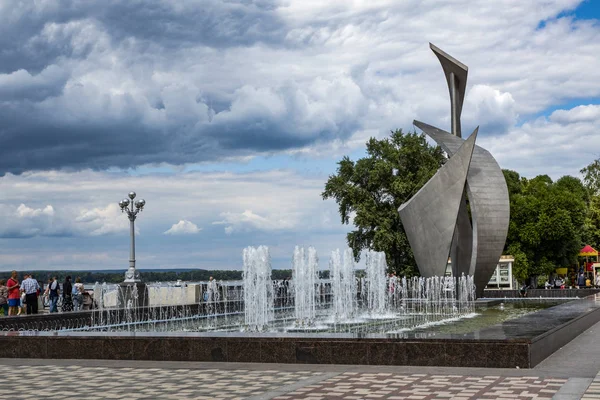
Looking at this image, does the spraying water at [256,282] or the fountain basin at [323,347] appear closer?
the fountain basin at [323,347]

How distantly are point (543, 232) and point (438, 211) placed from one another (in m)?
21.5

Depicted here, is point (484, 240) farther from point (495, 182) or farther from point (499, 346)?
point (499, 346)

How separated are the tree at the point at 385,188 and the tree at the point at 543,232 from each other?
7.93m

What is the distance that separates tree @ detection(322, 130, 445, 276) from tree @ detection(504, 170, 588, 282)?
7928 millimetres

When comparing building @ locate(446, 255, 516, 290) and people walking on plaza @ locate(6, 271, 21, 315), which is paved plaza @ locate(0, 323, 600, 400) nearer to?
people walking on plaza @ locate(6, 271, 21, 315)

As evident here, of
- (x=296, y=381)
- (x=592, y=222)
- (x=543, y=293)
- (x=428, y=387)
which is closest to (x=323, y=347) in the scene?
(x=296, y=381)

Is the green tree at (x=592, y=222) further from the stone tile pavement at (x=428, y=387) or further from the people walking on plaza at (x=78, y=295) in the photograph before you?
the stone tile pavement at (x=428, y=387)

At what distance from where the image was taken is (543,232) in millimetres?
42656

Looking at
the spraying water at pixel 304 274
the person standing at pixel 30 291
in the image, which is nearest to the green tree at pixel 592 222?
the spraying water at pixel 304 274

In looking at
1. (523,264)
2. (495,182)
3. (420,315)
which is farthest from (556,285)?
(420,315)

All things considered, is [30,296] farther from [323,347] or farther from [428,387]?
[428,387]

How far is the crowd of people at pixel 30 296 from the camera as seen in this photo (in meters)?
17.7

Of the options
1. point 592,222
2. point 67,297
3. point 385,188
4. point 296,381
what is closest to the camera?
point 296,381

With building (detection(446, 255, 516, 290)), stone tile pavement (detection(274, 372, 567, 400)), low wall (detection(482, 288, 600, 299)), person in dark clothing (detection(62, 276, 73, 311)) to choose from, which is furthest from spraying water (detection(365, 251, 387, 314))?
stone tile pavement (detection(274, 372, 567, 400))
